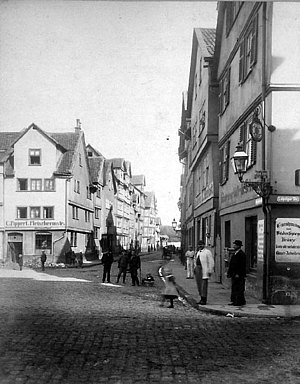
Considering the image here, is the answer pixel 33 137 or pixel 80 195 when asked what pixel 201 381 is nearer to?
Result: pixel 33 137

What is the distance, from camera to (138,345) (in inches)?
287

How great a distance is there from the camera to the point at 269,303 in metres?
11.5

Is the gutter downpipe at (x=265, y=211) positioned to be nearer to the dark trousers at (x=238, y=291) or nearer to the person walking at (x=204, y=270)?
the dark trousers at (x=238, y=291)

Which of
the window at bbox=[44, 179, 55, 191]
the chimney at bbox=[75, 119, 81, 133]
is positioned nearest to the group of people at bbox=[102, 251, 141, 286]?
the window at bbox=[44, 179, 55, 191]

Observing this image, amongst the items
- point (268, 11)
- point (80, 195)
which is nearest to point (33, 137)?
point (268, 11)

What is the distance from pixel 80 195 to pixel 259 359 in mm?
15512

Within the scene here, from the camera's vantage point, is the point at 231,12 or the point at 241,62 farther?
the point at 231,12

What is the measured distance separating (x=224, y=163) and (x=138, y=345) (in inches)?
444

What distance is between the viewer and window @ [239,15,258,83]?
12.5 metres

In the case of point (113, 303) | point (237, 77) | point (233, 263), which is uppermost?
point (237, 77)

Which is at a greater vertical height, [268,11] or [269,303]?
[268,11]

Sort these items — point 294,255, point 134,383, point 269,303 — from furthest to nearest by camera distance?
point 269,303 < point 294,255 < point 134,383

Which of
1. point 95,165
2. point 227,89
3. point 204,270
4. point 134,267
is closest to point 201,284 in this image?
point 204,270

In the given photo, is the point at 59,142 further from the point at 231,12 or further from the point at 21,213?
the point at 231,12
